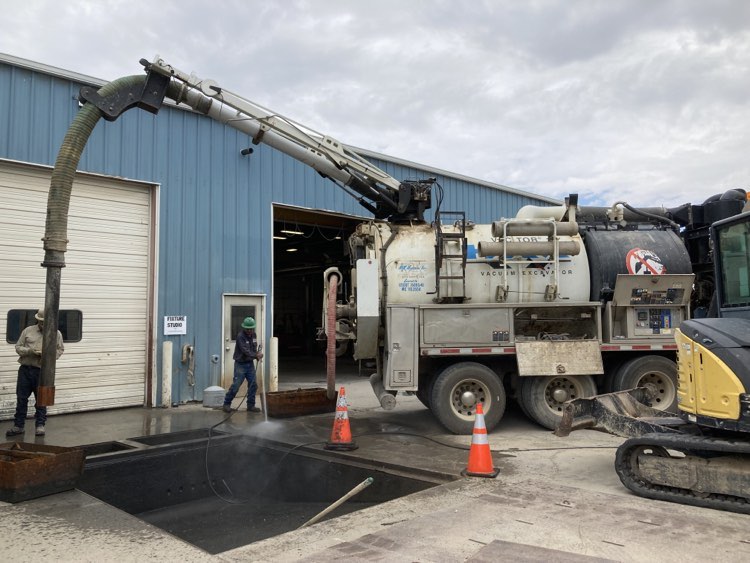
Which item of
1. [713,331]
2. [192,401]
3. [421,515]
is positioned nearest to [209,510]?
[421,515]

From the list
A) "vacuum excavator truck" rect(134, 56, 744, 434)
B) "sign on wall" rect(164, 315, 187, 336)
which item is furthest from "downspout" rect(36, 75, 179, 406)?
"sign on wall" rect(164, 315, 187, 336)

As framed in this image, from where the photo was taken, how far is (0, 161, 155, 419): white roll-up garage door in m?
9.85

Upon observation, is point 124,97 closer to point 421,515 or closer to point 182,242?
point 182,242

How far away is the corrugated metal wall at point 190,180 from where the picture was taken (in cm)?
991

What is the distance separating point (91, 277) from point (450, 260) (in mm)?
6642

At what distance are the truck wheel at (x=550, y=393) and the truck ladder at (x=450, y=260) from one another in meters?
1.72

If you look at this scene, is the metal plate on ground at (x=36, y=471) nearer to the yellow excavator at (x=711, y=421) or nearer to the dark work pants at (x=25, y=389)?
the dark work pants at (x=25, y=389)

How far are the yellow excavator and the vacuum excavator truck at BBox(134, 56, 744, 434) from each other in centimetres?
283

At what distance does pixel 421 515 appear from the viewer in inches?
200

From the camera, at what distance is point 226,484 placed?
8055 mm

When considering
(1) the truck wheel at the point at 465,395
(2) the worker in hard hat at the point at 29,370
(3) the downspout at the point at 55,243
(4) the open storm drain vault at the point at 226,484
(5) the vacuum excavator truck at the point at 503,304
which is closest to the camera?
(4) the open storm drain vault at the point at 226,484

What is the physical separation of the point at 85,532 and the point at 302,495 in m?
3.21

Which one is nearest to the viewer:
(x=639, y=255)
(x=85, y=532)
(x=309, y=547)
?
(x=309, y=547)

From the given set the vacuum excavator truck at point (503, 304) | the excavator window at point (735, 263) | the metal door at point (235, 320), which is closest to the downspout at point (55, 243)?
the vacuum excavator truck at point (503, 304)
